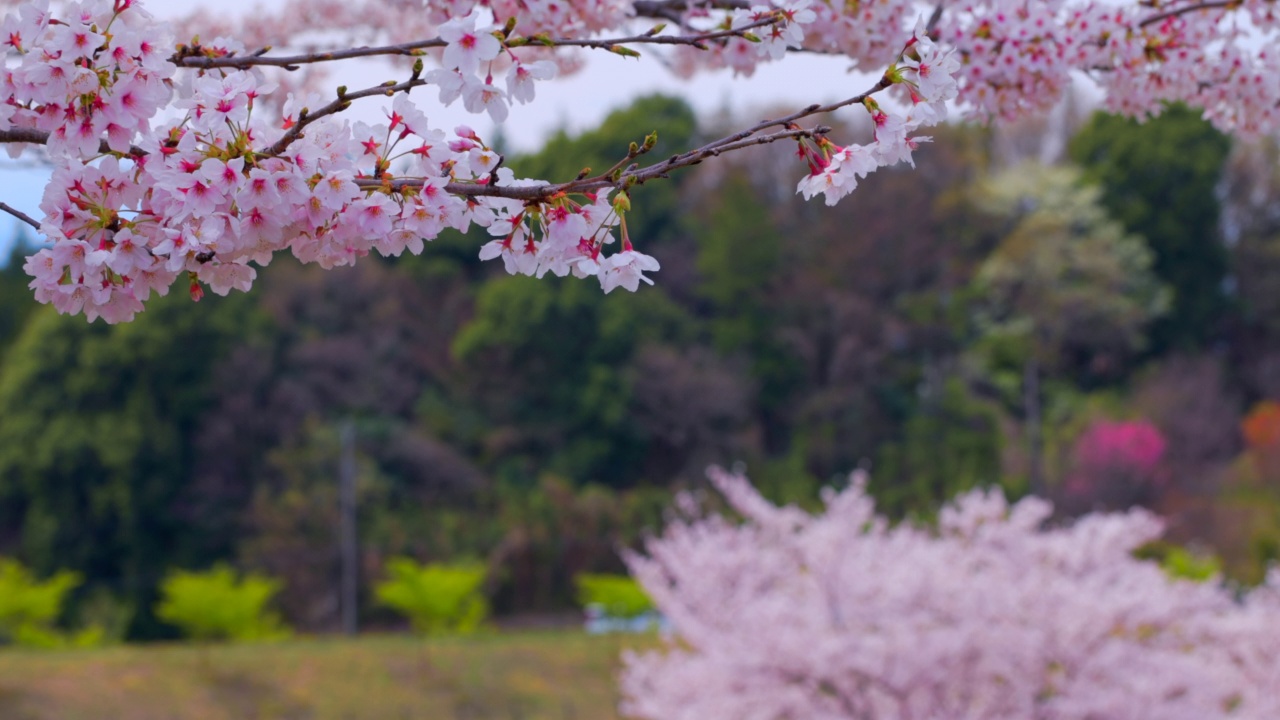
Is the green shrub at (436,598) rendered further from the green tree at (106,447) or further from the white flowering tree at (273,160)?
the white flowering tree at (273,160)

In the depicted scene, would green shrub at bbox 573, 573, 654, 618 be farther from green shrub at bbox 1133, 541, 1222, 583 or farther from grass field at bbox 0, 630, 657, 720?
green shrub at bbox 1133, 541, 1222, 583

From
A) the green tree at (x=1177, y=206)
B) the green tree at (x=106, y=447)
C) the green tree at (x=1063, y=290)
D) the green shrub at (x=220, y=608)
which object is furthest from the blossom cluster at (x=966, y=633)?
the green tree at (x=1177, y=206)

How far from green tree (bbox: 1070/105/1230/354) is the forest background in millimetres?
49

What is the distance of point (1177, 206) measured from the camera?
62.3 feet

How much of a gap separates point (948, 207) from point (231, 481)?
11.0 meters

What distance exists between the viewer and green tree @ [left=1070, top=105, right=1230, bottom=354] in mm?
18609

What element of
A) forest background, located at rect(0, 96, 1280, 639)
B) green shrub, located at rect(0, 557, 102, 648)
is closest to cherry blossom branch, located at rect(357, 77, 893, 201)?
green shrub, located at rect(0, 557, 102, 648)

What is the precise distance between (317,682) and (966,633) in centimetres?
522

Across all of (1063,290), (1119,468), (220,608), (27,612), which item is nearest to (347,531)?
(220,608)

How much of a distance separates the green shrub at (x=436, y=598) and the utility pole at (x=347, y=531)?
0.98 m

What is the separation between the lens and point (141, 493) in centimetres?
1341

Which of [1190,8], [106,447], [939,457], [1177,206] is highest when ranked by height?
[1177,206]

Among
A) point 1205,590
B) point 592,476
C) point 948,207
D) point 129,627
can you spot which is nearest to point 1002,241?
point 948,207

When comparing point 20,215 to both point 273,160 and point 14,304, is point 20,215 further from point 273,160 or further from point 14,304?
point 14,304
